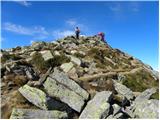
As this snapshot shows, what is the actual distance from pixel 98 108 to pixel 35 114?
4.26m

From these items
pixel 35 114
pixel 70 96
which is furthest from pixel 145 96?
pixel 35 114

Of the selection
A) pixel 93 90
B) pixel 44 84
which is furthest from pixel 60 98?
pixel 93 90

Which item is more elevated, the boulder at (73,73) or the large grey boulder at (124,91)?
the boulder at (73,73)

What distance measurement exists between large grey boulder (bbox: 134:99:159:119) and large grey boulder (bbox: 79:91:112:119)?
2.23 meters

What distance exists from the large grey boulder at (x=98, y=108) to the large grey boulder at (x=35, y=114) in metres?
1.51

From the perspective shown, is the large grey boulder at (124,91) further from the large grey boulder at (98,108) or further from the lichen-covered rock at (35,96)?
the lichen-covered rock at (35,96)

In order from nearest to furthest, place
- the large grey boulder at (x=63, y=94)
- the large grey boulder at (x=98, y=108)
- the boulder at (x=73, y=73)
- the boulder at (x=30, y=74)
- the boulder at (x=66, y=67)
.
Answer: the large grey boulder at (x=98, y=108), the large grey boulder at (x=63, y=94), the boulder at (x=30, y=74), the boulder at (x=73, y=73), the boulder at (x=66, y=67)

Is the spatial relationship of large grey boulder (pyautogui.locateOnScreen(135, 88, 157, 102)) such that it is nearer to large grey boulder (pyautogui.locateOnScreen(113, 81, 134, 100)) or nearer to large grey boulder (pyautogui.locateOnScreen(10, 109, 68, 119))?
large grey boulder (pyautogui.locateOnScreen(113, 81, 134, 100))

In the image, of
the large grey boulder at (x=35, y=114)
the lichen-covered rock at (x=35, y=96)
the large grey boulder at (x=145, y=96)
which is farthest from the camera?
the large grey boulder at (x=145, y=96)

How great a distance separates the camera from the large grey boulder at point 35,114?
20344 millimetres

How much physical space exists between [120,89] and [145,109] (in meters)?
6.85

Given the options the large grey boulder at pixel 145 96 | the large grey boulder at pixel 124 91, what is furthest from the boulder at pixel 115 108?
the large grey boulder at pixel 124 91

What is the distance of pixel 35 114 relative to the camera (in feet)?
67.9

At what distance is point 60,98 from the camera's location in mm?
23469
